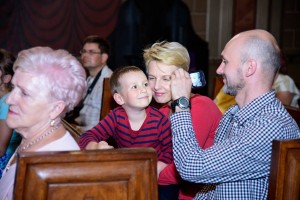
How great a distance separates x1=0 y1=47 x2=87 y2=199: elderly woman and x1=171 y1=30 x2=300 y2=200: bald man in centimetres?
43

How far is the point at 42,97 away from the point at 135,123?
664 mm

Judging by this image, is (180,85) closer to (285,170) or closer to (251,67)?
(251,67)

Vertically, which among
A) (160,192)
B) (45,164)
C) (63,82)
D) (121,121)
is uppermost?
(63,82)

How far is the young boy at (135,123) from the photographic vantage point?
232 centimetres

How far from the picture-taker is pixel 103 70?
4492mm

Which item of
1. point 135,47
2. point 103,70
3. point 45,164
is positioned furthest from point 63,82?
point 135,47

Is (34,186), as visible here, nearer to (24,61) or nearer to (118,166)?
(118,166)

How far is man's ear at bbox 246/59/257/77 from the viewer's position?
189 cm

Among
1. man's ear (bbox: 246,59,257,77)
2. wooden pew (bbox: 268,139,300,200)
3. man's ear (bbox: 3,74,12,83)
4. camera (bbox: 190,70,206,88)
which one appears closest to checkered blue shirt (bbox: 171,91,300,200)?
man's ear (bbox: 246,59,257,77)

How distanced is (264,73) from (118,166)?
792 mm

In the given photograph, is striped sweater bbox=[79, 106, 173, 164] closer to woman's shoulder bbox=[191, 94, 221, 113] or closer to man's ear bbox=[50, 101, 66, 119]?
woman's shoulder bbox=[191, 94, 221, 113]

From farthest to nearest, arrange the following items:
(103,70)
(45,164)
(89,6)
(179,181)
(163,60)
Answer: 1. (89,6)
2. (103,70)
3. (163,60)
4. (179,181)
5. (45,164)

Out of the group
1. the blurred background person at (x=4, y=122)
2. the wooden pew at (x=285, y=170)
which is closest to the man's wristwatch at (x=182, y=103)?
the wooden pew at (x=285, y=170)

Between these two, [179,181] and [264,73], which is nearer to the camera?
[264,73]
